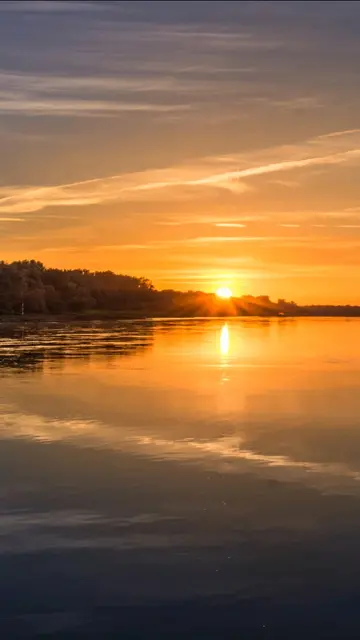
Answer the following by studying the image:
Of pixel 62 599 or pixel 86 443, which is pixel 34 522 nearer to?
pixel 62 599

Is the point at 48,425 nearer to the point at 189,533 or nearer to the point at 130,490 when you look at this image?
the point at 130,490

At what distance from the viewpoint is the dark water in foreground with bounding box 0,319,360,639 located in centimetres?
917

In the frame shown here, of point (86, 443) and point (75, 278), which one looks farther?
point (75, 278)

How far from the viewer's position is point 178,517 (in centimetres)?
1273

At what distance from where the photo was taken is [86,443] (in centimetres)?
1905

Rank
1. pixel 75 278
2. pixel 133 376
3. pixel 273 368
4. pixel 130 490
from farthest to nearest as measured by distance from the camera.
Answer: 1. pixel 75 278
2. pixel 273 368
3. pixel 133 376
4. pixel 130 490

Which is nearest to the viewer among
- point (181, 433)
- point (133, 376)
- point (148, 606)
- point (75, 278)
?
point (148, 606)

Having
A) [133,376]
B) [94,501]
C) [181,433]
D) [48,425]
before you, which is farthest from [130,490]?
[133,376]

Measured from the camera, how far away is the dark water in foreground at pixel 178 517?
9172 millimetres

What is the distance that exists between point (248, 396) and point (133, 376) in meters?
7.95

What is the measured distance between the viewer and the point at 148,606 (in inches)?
368

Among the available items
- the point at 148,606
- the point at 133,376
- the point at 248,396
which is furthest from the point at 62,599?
the point at 133,376

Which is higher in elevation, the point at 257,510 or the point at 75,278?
the point at 75,278

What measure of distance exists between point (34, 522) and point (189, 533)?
8.42 feet
